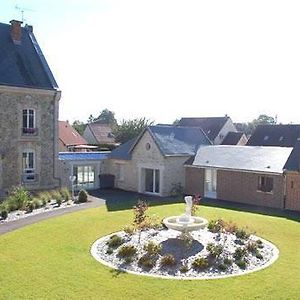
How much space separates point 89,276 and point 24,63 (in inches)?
973

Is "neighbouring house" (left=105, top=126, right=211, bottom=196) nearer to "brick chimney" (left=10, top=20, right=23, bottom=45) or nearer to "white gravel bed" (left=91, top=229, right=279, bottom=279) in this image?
"brick chimney" (left=10, top=20, right=23, bottom=45)

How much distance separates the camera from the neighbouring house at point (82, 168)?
114 ft

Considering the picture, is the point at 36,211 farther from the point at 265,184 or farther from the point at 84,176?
the point at 265,184

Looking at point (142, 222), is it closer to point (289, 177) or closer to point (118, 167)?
point (289, 177)

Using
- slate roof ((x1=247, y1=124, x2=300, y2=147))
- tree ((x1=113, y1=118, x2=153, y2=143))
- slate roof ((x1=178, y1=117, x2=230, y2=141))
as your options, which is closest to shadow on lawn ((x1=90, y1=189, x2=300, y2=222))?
tree ((x1=113, y1=118, x2=153, y2=143))

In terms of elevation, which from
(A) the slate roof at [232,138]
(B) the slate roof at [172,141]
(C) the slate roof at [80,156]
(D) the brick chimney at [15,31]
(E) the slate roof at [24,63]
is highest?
(D) the brick chimney at [15,31]

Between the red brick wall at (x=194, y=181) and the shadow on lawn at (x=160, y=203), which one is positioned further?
the red brick wall at (x=194, y=181)

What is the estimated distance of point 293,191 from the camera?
85.2 feet

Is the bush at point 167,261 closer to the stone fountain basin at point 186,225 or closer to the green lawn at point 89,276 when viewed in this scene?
the green lawn at point 89,276

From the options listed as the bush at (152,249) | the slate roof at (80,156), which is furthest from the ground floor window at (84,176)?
the bush at (152,249)

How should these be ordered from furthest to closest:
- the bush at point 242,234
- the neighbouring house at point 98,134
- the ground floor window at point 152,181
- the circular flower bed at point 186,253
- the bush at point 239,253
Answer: the neighbouring house at point 98,134 < the ground floor window at point 152,181 < the bush at point 242,234 < the bush at point 239,253 < the circular flower bed at point 186,253

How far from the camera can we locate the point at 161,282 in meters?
12.9

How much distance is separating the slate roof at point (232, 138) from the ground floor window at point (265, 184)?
2939cm

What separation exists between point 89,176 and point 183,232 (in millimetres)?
21297
